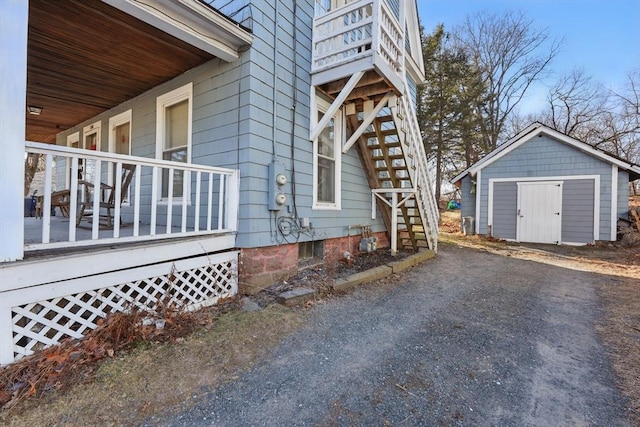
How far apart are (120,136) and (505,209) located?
38.0 feet

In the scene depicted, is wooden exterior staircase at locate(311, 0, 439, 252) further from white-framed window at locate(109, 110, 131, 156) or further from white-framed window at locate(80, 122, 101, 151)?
white-framed window at locate(80, 122, 101, 151)

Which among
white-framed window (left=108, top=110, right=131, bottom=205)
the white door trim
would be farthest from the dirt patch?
the white door trim

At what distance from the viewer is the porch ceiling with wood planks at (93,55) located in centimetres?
318

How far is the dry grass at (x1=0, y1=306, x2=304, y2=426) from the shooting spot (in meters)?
1.79

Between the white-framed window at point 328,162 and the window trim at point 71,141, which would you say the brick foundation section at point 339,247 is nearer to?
the white-framed window at point 328,162

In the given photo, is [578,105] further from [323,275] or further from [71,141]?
[71,141]

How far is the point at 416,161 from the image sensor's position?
6.18m

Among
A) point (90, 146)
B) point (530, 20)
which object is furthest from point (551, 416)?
point (530, 20)

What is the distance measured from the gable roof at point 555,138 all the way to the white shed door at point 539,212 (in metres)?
1.17

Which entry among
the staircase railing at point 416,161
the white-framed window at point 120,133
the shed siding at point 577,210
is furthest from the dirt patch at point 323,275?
the shed siding at point 577,210

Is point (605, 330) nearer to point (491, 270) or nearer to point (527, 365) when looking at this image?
point (527, 365)

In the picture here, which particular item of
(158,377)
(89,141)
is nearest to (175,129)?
(89,141)

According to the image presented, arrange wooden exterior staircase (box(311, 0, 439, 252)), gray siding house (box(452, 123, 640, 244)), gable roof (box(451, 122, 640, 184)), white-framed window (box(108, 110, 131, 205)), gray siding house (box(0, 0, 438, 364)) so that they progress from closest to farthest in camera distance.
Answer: gray siding house (box(0, 0, 438, 364)) < wooden exterior staircase (box(311, 0, 439, 252)) < white-framed window (box(108, 110, 131, 205)) < gable roof (box(451, 122, 640, 184)) < gray siding house (box(452, 123, 640, 244))

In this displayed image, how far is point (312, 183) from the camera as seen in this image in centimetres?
494
